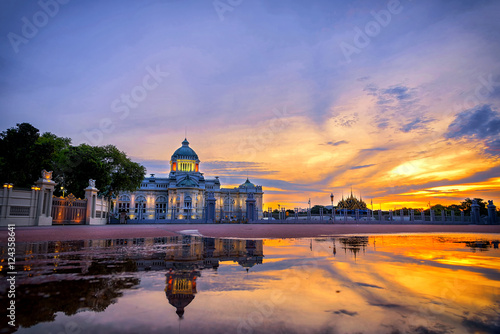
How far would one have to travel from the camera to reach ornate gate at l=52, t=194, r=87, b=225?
2684 cm

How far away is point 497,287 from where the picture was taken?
3.28 meters

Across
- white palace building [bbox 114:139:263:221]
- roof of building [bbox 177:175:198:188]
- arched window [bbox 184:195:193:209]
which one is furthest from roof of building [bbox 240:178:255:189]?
arched window [bbox 184:195:193:209]

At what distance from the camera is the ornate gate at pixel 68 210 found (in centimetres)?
2684

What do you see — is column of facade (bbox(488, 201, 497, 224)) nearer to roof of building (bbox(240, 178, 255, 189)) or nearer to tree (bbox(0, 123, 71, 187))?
tree (bbox(0, 123, 71, 187))

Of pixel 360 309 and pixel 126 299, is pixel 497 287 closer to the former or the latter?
pixel 360 309

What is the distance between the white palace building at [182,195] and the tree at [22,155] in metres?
44.4

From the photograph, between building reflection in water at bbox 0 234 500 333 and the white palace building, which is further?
the white palace building

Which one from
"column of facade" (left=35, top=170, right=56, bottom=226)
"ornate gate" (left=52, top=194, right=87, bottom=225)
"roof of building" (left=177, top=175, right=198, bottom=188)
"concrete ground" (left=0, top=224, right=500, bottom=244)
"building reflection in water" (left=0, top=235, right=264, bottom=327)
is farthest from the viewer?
"roof of building" (left=177, top=175, right=198, bottom=188)

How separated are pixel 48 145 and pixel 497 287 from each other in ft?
132

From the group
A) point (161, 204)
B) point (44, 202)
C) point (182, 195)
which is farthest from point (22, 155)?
point (161, 204)

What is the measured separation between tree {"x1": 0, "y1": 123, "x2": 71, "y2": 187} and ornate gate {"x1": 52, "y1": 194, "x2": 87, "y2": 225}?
760cm

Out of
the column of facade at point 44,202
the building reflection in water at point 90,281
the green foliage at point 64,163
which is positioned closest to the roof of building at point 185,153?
the green foliage at point 64,163

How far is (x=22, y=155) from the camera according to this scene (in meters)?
31.2

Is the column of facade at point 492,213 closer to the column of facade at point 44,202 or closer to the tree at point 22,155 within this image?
the column of facade at point 44,202
